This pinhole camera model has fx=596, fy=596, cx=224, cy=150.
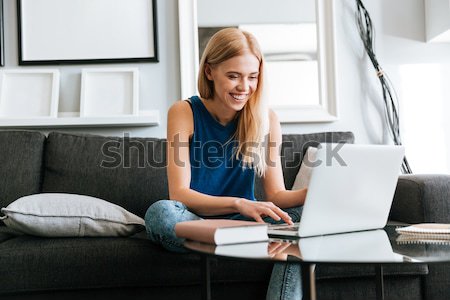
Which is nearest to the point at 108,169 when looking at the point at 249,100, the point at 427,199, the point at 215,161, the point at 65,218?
the point at 65,218

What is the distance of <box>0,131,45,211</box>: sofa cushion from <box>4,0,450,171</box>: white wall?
0.38 metres

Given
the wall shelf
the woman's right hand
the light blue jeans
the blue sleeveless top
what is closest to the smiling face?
the blue sleeveless top

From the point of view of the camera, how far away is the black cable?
2650 mm

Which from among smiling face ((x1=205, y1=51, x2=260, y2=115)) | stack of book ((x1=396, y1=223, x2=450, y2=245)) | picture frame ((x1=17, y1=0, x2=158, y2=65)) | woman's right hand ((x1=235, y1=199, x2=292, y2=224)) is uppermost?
picture frame ((x1=17, y1=0, x2=158, y2=65))

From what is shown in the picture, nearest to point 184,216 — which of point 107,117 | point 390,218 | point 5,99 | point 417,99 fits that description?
point 390,218

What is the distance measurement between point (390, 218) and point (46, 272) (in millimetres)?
1164

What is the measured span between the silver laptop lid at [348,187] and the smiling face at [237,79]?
567 mm

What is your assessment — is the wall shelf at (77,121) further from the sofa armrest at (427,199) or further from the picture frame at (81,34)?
the sofa armrest at (427,199)

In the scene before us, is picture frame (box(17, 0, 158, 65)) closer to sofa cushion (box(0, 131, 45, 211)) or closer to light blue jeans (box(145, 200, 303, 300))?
sofa cushion (box(0, 131, 45, 211))

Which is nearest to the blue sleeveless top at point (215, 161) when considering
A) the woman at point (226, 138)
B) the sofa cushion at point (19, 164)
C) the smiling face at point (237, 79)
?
the woman at point (226, 138)

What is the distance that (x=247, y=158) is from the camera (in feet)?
5.99

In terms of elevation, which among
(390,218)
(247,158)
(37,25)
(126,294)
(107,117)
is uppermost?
(37,25)

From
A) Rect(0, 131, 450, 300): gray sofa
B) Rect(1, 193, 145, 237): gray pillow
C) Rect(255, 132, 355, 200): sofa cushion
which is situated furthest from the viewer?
Rect(255, 132, 355, 200): sofa cushion

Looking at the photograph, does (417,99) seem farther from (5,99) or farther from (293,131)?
(5,99)
